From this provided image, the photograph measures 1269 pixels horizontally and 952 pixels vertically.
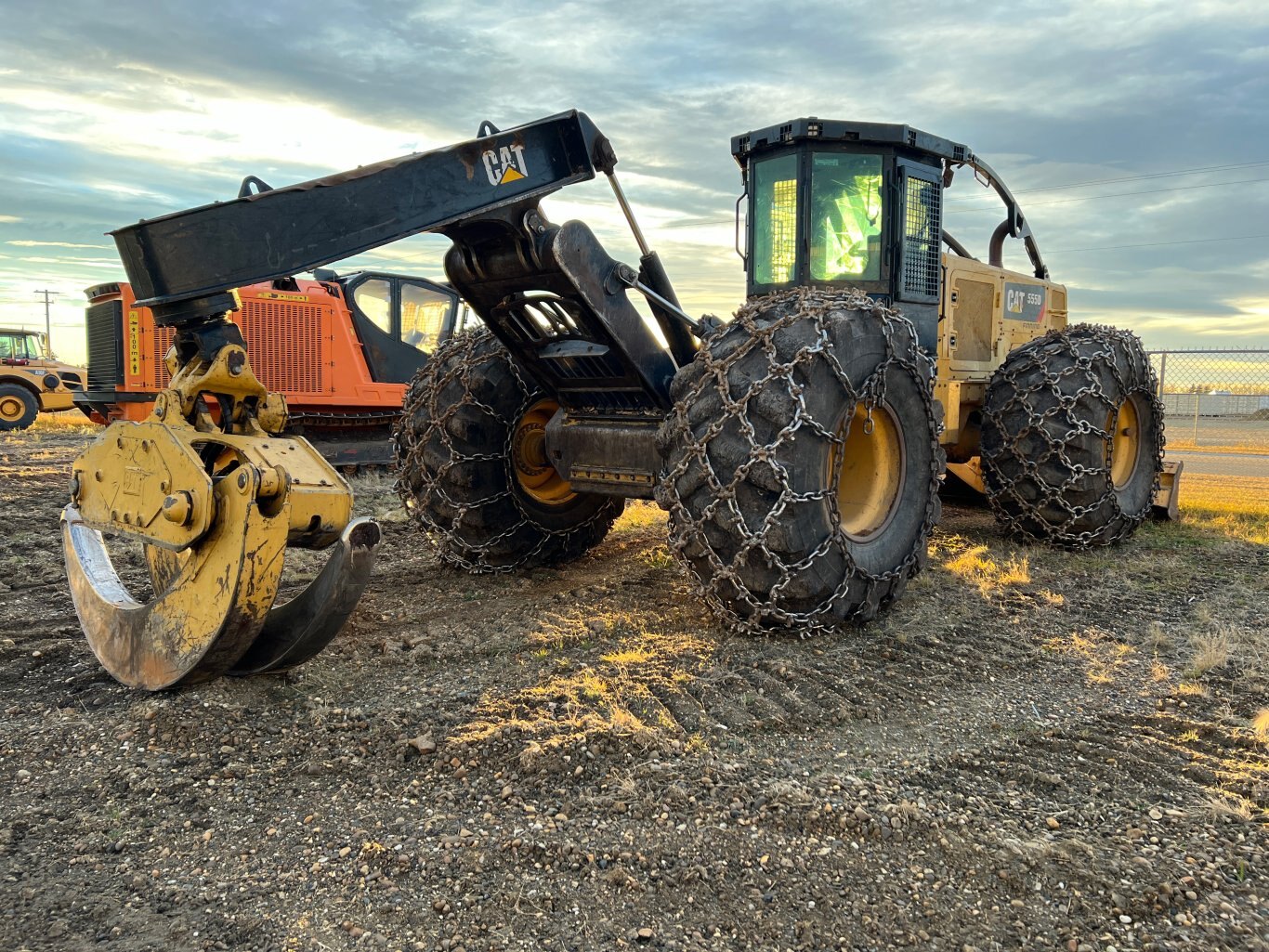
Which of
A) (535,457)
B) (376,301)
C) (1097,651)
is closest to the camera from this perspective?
(1097,651)

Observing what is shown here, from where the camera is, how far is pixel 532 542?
5.62 meters

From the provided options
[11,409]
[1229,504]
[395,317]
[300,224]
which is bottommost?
[1229,504]

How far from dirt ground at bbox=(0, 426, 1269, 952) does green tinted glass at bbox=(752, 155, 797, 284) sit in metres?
2.38

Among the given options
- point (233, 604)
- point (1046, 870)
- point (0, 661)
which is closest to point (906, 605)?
point (1046, 870)

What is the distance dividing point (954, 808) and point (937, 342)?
14.4ft

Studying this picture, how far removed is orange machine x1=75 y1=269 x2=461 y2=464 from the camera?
1023 cm

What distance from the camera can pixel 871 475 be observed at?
475 centimetres

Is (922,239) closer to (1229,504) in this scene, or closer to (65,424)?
(1229,504)

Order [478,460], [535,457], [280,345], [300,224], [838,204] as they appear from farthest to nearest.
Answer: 1. [280,345]
2. [838,204]
3. [535,457]
4. [478,460]
5. [300,224]

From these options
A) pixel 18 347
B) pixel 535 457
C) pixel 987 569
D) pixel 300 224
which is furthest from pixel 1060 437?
pixel 18 347

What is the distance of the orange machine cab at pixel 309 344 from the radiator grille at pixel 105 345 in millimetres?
10

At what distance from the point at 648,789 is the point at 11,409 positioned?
20719 millimetres

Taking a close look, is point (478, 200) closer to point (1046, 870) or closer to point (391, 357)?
point (1046, 870)

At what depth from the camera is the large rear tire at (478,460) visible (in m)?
5.30
